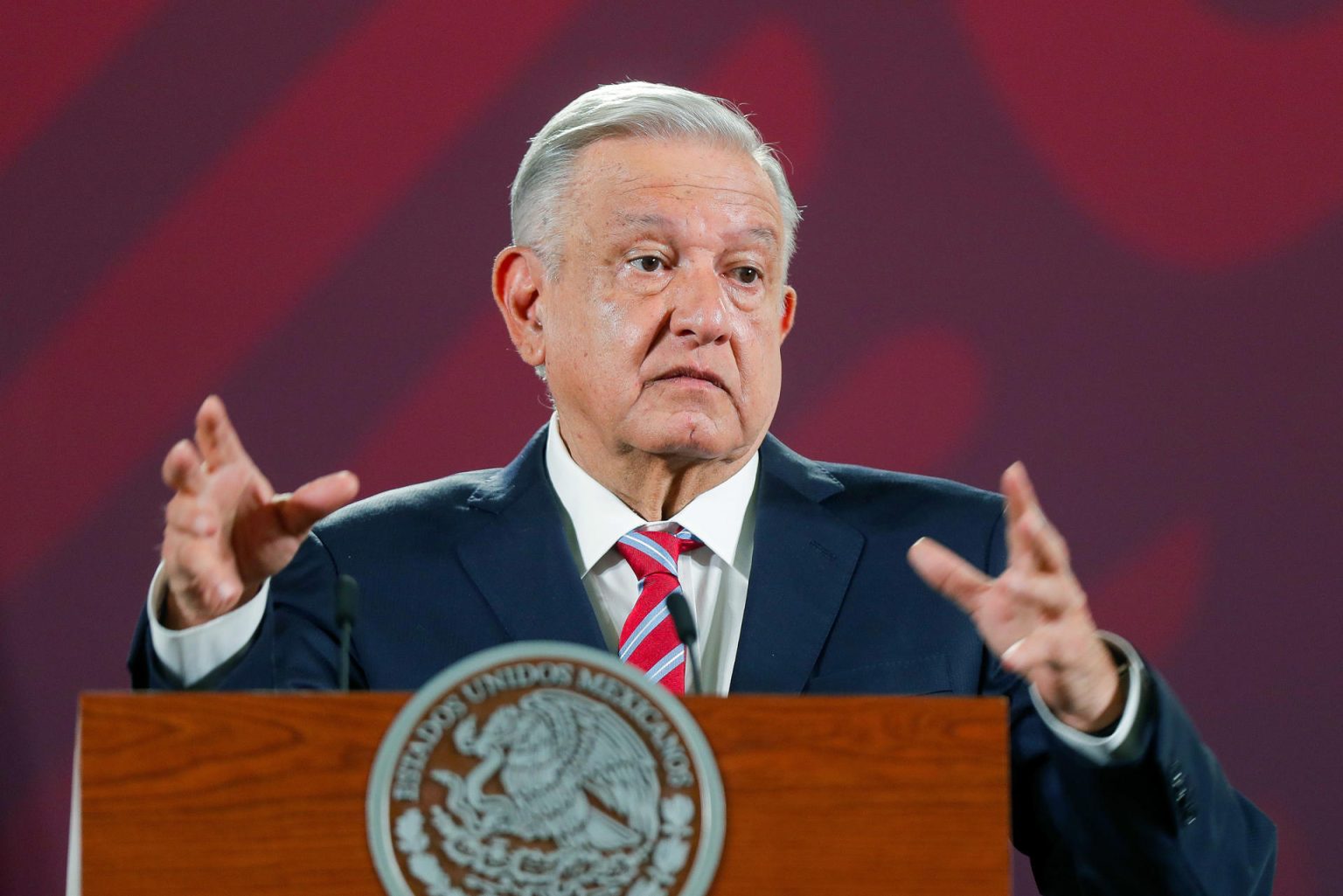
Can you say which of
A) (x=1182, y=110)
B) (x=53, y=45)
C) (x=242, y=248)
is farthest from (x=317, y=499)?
(x=1182, y=110)

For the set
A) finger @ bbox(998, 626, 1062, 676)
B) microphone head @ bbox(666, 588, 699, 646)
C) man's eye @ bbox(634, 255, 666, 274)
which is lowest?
finger @ bbox(998, 626, 1062, 676)

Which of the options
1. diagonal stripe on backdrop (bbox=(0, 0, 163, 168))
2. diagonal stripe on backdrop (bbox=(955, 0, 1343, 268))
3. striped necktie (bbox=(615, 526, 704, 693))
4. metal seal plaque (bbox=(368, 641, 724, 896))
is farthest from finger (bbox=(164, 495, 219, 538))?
diagonal stripe on backdrop (bbox=(955, 0, 1343, 268))

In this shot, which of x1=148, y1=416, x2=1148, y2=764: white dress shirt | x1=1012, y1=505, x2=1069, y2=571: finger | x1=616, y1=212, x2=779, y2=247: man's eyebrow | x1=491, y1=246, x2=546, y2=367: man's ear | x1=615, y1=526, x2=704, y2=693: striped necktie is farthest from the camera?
x1=491, y1=246, x2=546, y2=367: man's ear

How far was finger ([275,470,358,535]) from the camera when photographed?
1.42 meters

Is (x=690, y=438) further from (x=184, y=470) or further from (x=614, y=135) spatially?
(x=184, y=470)

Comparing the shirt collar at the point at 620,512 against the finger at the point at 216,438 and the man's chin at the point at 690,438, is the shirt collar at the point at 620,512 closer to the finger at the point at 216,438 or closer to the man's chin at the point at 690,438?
the man's chin at the point at 690,438

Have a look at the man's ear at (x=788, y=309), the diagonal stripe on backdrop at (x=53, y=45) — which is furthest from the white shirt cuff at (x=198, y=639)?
the diagonal stripe on backdrop at (x=53, y=45)

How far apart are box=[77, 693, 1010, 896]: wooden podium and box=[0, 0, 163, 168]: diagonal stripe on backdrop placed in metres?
1.78

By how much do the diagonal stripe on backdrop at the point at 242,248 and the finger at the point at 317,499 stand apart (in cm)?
123

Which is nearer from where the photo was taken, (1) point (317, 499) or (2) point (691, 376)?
(1) point (317, 499)

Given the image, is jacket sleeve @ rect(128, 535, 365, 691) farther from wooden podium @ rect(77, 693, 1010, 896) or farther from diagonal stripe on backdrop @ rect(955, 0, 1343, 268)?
diagonal stripe on backdrop @ rect(955, 0, 1343, 268)

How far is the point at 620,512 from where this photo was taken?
1980mm

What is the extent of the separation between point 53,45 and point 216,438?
1.54 metres

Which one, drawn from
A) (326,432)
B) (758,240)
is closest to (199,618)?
(758,240)
